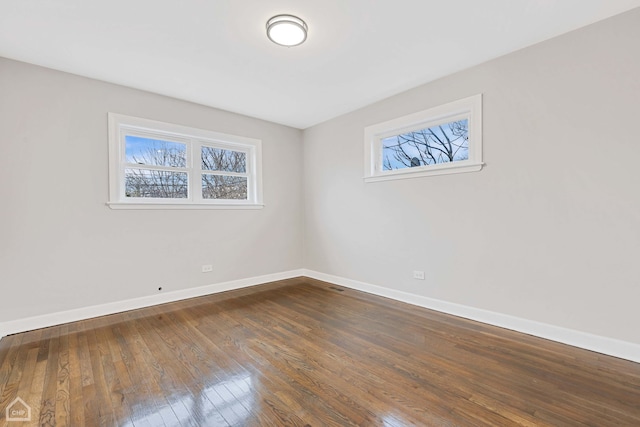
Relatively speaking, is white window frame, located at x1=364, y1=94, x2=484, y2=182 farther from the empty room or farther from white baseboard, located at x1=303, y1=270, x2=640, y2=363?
white baseboard, located at x1=303, y1=270, x2=640, y2=363

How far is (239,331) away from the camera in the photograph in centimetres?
275

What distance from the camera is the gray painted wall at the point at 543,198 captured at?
2207 millimetres

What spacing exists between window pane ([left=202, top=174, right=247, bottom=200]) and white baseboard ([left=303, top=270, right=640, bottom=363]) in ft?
8.27

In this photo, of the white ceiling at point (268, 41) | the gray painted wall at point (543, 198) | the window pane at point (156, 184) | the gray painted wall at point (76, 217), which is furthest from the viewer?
the window pane at point (156, 184)

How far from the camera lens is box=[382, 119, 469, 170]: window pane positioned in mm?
3217

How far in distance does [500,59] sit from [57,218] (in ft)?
15.7

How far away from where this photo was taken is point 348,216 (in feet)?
14.2

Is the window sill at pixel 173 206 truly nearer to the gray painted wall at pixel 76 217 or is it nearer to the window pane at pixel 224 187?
the gray painted wall at pixel 76 217

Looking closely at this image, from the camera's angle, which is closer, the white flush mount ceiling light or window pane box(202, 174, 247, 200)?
the white flush mount ceiling light

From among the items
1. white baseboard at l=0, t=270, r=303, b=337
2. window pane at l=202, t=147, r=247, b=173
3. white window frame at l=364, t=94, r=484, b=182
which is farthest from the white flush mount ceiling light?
white baseboard at l=0, t=270, r=303, b=337

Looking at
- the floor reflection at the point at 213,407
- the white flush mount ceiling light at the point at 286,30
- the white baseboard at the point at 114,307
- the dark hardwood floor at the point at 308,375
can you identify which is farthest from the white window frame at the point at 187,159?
the floor reflection at the point at 213,407

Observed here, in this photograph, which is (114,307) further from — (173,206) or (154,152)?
(154,152)

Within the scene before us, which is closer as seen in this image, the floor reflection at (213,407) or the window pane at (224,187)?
the floor reflection at (213,407)

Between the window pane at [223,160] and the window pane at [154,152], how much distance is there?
0.31 meters
